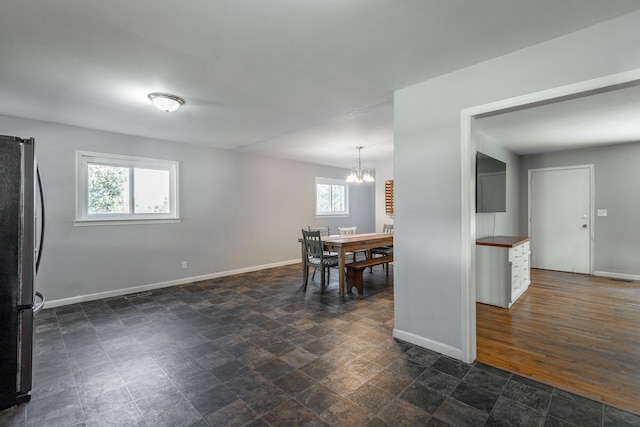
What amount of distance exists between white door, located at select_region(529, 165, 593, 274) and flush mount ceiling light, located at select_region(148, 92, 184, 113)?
6.28 meters

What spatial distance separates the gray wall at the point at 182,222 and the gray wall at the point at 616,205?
17.2ft

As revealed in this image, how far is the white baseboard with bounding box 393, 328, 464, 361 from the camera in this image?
2.40m

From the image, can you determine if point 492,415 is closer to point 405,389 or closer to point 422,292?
point 405,389

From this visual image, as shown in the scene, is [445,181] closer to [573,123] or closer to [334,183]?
[573,123]

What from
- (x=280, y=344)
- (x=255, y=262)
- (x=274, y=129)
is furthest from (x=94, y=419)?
(x=255, y=262)

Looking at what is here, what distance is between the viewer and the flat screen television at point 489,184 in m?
3.97

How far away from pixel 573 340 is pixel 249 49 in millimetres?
3714

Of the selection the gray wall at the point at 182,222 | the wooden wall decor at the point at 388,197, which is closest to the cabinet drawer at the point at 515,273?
the wooden wall decor at the point at 388,197

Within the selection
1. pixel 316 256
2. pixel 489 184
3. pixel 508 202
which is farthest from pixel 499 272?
pixel 316 256

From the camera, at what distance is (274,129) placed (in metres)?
4.17

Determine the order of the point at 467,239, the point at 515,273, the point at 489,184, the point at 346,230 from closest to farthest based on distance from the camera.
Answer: the point at 467,239 → the point at 515,273 → the point at 489,184 → the point at 346,230

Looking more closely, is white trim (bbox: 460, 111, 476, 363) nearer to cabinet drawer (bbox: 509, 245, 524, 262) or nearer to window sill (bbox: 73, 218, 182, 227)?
cabinet drawer (bbox: 509, 245, 524, 262)

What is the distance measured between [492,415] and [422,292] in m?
1.01

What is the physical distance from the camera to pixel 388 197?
269 inches
